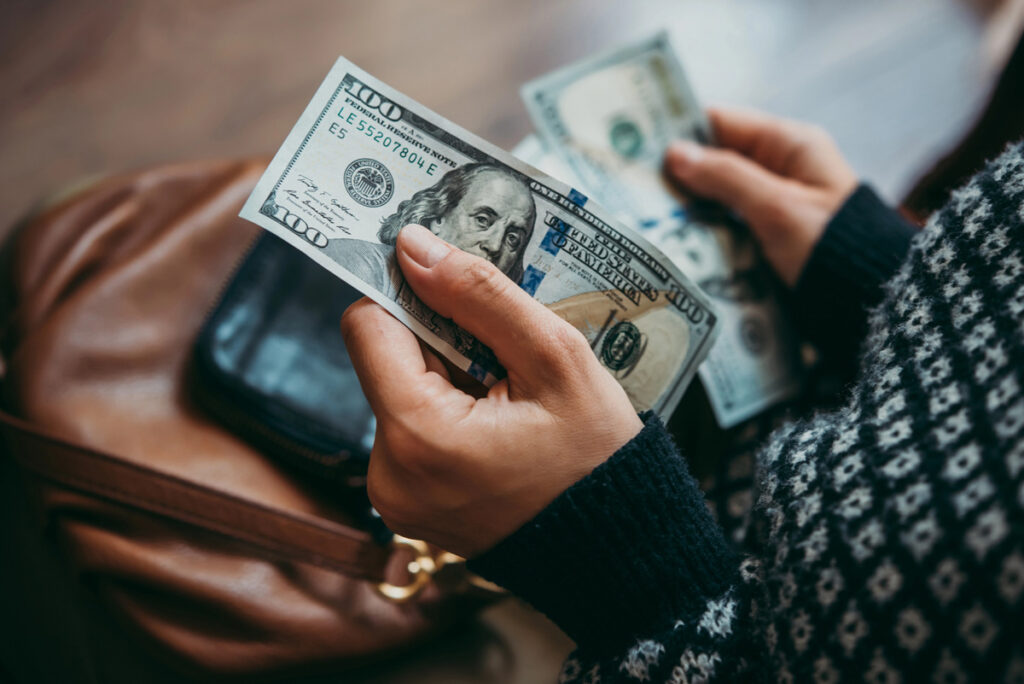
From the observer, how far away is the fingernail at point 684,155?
847mm

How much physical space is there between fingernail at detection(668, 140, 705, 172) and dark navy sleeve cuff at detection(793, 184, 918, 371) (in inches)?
7.8

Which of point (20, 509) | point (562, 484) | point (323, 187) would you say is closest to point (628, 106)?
point (323, 187)

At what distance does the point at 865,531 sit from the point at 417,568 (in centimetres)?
43

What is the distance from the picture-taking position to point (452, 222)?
599 millimetres

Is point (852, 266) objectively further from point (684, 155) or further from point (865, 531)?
point (865, 531)

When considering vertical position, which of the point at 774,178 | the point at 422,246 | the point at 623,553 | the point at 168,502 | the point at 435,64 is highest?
the point at 774,178

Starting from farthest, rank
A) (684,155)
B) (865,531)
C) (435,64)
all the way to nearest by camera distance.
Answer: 1. (435,64)
2. (684,155)
3. (865,531)

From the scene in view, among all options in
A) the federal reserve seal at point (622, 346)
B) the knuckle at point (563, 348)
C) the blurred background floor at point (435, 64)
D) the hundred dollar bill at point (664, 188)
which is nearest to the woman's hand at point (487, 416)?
the knuckle at point (563, 348)

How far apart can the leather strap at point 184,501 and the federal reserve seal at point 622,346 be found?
1.03 ft

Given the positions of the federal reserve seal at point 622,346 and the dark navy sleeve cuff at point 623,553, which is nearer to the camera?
the dark navy sleeve cuff at point 623,553

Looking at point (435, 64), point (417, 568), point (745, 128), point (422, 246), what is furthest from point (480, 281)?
point (435, 64)

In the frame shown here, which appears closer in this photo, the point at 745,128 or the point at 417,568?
the point at 417,568

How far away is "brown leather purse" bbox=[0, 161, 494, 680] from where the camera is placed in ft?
2.08

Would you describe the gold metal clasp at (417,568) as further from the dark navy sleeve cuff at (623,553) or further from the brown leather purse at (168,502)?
the dark navy sleeve cuff at (623,553)
